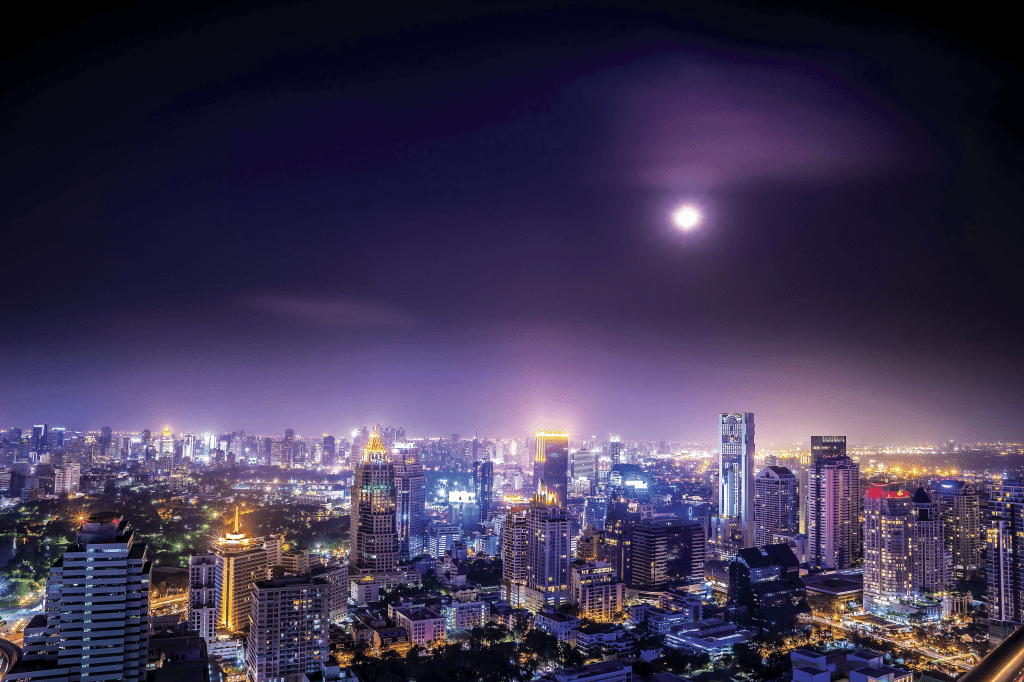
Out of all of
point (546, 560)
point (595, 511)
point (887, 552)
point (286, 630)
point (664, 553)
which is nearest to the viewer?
point (286, 630)

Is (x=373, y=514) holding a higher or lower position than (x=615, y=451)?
lower

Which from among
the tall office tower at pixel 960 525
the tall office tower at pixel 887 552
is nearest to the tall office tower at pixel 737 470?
the tall office tower at pixel 887 552

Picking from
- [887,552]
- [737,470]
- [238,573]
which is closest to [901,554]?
[887,552]

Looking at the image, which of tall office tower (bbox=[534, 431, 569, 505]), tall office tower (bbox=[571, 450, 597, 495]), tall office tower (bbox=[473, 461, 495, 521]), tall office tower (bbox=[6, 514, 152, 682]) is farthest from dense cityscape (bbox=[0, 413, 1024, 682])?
tall office tower (bbox=[571, 450, 597, 495])

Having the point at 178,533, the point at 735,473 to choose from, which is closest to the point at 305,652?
the point at 178,533

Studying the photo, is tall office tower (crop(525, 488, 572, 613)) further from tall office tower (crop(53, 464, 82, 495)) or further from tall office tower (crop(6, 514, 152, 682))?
tall office tower (crop(53, 464, 82, 495))

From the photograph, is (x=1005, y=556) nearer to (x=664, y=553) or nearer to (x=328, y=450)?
(x=664, y=553)

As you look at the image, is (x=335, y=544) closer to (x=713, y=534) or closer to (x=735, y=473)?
(x=713, y=534)
